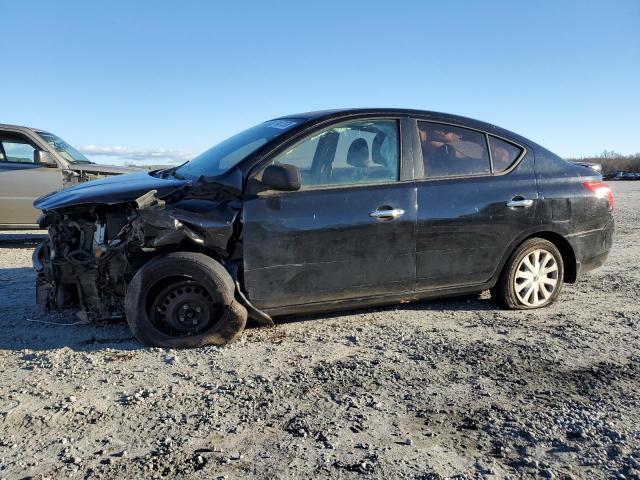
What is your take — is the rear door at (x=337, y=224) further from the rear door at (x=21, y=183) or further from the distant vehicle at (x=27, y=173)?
the rear door at (x=21, y=183)

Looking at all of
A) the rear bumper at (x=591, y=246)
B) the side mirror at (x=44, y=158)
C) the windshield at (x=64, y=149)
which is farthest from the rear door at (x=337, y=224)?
the windshield at (x=64, y=149)

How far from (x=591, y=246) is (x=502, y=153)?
131 cm

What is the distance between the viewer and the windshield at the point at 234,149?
453 centimetres

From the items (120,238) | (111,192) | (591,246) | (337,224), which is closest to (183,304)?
(120,238)

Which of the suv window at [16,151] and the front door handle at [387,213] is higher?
the suv window at [16,151]

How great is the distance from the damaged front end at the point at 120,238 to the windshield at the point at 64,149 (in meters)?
5.34

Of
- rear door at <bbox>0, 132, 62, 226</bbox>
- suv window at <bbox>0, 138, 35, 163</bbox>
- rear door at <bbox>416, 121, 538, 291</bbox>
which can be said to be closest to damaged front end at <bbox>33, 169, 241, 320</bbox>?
rear door at <bbox>416, 121, 538, 291</bbox>

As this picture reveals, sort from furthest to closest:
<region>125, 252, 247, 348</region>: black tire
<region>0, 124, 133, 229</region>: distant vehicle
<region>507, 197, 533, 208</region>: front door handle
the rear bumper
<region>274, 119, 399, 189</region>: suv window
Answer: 1. <region>0, 124, 133, 229</region>: distant vehicle
2. the rear bumper
3. <region>507, 197, 533, 208</region>: front door handle
4. <region>274, 119, 399, 189</region>: suv window
5. <region>125, 252, 247, 348</region>: black tire

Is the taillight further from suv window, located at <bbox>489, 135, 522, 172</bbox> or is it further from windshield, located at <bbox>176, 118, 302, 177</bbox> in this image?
windshield, located at <bbox>176, 118, 302, 177</bbox>

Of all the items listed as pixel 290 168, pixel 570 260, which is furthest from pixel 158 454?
pixel 570 260

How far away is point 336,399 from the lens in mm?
3252

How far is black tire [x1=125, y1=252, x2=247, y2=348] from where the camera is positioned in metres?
4.04

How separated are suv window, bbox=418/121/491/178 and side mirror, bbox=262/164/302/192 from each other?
1.24 m

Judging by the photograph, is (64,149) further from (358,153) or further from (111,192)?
(358,153)
